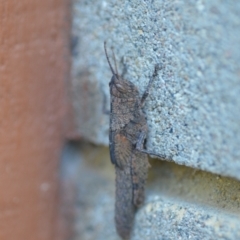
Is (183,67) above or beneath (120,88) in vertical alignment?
above

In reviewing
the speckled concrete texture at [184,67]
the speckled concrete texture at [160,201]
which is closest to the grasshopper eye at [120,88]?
the speckled concrete texture at [184,67]

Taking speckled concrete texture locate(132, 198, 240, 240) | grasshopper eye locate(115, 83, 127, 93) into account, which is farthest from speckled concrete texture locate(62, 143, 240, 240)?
grasshopper eye locate(115, 83, 127, 93)

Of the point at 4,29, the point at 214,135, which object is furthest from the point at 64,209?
the point at 214,135

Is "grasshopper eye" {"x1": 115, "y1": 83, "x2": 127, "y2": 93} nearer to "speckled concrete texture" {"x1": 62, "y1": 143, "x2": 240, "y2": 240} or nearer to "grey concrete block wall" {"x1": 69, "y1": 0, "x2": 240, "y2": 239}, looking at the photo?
"grey concrete block wall" {"x1": 69, "y1": 0, "x2": 240, "y2": 239}

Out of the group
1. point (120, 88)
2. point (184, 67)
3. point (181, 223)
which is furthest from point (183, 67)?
point (181, 223)

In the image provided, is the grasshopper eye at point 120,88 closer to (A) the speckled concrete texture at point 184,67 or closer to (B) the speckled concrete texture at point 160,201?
(A) the speckled concrete texture at point 184,67

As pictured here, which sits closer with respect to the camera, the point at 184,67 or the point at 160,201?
the point at 184,67

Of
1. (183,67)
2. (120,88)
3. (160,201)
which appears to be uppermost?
(183,67)

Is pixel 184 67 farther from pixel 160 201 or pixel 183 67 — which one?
pixel 160 201

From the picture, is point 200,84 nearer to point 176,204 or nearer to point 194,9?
point 194,9
